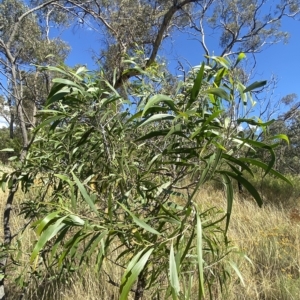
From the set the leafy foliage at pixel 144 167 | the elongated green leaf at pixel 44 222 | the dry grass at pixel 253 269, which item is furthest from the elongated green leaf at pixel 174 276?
the dry grass at pixel 253 269

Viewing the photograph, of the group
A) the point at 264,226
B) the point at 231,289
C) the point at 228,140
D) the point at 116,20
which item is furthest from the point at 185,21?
the point at 228,140

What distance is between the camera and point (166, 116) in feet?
2.31

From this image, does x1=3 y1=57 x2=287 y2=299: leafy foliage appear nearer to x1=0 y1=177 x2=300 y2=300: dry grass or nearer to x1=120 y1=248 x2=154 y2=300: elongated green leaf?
x1=120 y1=248 x2=154 y2=300: elongated green leaf

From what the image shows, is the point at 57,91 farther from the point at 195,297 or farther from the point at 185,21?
the point at 185,21

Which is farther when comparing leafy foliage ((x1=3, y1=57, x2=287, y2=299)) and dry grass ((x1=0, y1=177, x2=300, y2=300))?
dry grass ((x1=0, y1=177, x2=300, y2=300))

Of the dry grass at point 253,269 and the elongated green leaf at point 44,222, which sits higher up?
the elongated green leaf at point 44,222

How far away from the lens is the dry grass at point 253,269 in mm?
1940

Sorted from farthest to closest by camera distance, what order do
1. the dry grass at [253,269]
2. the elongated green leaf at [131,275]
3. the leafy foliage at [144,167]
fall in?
the dry grass at [253,269] → the leafy foliage at [144,167] → the elongated green leaf at [131,275]

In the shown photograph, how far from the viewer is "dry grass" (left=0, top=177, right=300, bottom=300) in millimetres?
1940

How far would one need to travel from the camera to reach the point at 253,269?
240cm

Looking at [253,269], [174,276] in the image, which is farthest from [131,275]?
[253,269]

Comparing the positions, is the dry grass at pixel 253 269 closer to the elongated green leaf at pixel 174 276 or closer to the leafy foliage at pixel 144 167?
the leafy foliage at pixel 144 167

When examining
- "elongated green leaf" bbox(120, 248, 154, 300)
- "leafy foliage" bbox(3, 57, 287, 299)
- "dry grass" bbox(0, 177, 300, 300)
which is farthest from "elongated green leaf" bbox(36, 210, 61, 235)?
"dry grass" bbox(0, 177, 300, 300)

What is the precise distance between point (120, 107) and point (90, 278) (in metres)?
1.27
